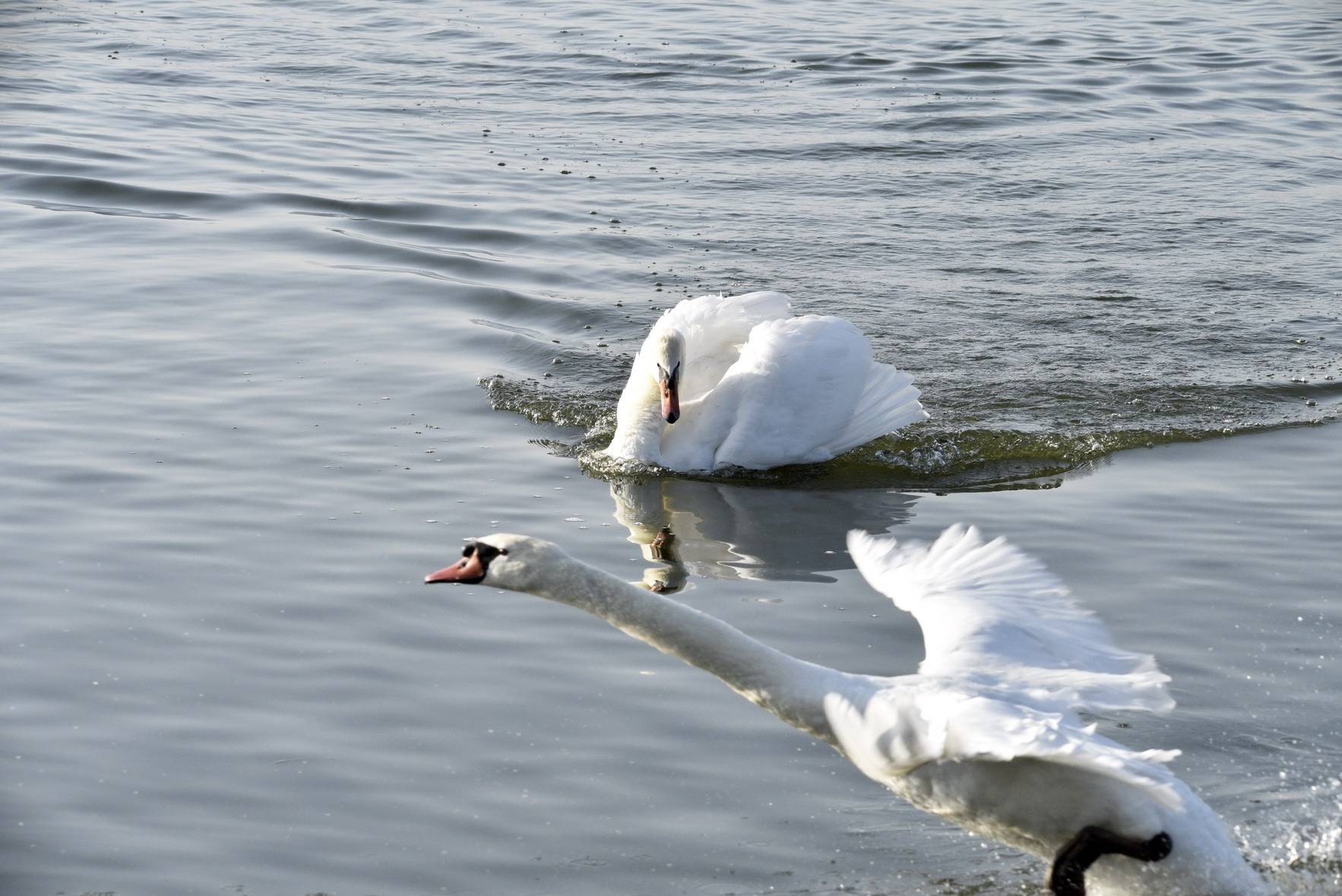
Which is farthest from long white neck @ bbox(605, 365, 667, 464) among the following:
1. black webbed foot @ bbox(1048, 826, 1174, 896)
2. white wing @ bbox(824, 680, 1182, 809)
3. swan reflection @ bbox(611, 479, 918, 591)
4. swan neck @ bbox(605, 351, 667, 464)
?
black webbed foot @ bbox(1048, 826, 1174, 896)

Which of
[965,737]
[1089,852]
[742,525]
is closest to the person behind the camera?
[965,737]

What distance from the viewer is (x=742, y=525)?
7.80 m

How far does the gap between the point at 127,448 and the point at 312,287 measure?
10.4 feet

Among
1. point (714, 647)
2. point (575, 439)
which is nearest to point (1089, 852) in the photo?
point (714, 647)

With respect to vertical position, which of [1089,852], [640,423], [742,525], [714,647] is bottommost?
[742,525]

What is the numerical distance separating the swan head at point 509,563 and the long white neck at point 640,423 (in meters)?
3.61

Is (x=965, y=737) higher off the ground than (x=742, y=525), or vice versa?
(x=965, y=737)

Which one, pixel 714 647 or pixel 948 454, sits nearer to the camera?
pixel 714 647

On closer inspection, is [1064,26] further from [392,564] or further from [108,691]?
[108,691]

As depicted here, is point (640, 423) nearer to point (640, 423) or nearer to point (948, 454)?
point (640, 423)

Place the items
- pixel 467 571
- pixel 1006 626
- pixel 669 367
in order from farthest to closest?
pixel 669 367
pixel 1006 626
pixel 467 571

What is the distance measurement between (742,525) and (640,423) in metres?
1.11

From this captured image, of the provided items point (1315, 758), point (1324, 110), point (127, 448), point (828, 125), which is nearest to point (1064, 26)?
point (1324, 110)

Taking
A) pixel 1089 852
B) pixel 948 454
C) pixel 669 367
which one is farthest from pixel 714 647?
pixel 669 367
